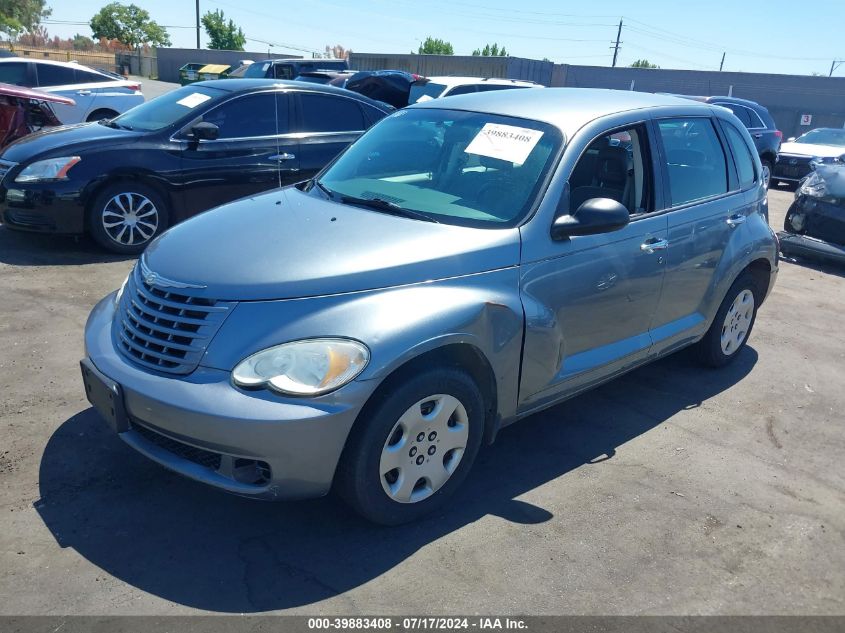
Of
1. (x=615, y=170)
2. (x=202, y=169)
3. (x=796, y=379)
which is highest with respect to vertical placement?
(x=615, y=170)

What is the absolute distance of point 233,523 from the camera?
317 cm

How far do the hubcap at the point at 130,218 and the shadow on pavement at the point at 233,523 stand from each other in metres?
3.32

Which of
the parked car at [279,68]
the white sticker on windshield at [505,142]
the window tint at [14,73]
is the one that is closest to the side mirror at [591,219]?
the white sticker on windshield at [505,142]

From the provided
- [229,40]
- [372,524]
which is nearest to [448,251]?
[372,524]

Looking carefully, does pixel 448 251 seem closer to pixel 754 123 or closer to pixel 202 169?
pixel 202 169

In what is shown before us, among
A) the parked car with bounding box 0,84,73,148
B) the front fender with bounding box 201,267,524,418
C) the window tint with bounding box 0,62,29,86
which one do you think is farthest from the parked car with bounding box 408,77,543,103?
the front fender with bounding box 201,267,524,418

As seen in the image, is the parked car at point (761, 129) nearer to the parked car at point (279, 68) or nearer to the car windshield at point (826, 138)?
the car windshield at point (826, 138)

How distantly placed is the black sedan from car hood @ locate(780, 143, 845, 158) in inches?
478

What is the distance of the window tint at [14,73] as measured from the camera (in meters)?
12.9

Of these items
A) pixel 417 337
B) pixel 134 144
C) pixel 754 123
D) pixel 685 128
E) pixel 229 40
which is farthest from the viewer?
pixel 229 40

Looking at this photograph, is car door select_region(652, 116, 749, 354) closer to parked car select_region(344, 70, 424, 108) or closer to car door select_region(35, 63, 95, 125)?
parked car select_region(344, 70, 424, 108)

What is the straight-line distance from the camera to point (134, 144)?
6730 millimetres

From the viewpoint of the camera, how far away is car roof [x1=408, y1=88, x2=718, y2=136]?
12.8ft

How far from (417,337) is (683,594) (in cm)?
150
